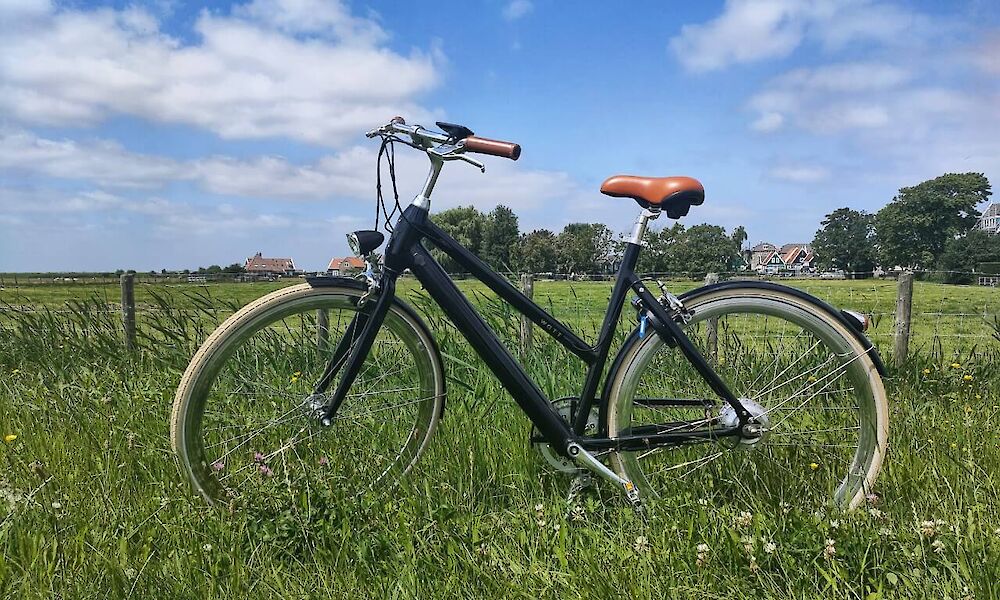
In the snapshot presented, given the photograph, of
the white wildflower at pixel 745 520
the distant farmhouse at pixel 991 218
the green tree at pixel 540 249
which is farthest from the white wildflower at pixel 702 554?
the distant farmhouse at pixel 991 218

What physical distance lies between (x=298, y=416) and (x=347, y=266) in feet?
1.96

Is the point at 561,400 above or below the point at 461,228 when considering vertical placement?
below

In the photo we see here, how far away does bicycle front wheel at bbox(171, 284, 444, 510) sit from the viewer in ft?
6.74

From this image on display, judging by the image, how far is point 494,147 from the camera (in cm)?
208

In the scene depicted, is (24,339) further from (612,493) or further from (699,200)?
(699,200)

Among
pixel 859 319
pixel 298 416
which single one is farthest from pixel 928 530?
pixel 298 416

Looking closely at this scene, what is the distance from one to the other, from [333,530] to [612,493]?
1.05 meters

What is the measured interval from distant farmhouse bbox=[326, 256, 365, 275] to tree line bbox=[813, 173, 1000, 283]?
8521 centimetres

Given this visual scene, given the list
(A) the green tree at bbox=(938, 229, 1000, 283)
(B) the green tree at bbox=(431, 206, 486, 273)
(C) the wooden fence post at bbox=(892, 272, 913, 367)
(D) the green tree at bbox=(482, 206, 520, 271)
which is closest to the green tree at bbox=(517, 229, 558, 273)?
(B) the green tree at bbox=(431, 206, 486, 273)

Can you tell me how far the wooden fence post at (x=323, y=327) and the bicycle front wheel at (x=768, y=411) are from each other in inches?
47.2

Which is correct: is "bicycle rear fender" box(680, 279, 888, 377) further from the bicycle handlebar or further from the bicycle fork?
the bicycle fork

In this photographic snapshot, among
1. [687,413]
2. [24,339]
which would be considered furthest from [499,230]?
[687,413]

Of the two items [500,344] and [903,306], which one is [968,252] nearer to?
[903,306]

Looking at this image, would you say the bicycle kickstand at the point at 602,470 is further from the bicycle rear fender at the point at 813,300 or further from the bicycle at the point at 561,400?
the bicycle rear fender at the point at 813,300
